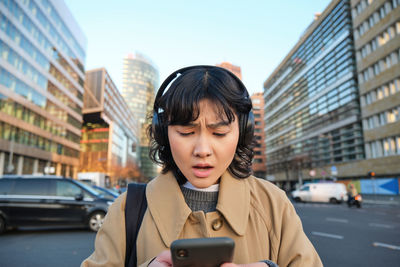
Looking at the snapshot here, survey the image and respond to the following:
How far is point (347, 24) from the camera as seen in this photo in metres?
36.7

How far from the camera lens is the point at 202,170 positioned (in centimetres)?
113

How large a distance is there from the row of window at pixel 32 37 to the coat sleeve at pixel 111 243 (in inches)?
1391

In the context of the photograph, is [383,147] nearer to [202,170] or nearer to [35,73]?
[202,170]

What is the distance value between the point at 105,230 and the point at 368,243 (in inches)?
285

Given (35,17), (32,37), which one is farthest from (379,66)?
(35,17)

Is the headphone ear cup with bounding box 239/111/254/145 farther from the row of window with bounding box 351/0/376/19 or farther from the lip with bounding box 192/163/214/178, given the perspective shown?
the row of window with bounding box 351/0/376/19

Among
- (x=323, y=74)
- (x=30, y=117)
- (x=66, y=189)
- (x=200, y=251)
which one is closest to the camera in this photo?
(x=200, y=251)

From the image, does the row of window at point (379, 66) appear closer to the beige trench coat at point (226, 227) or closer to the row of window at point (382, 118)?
the row of window at point (382, 118)

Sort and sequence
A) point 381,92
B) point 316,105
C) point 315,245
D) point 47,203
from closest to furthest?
1. point 315,245
2. point 47,203
3. point 381,92
4. point 316,105

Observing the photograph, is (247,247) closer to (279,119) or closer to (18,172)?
(18,172)

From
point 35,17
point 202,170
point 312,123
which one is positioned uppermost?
point 35,17

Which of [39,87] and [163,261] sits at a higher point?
[39,87]

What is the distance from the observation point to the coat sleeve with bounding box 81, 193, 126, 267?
112cm

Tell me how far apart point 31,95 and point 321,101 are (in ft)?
143
